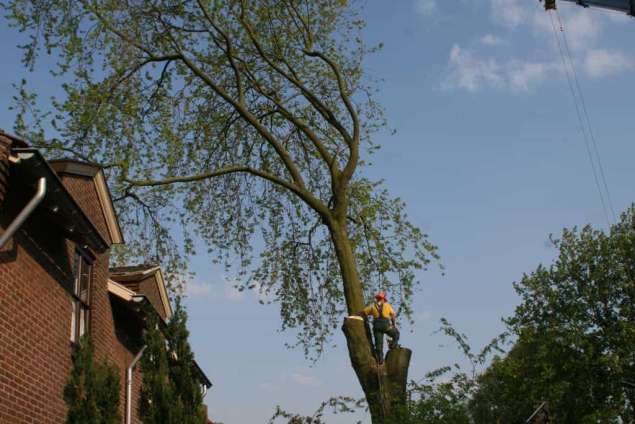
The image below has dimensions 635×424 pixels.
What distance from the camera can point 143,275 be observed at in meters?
19.8

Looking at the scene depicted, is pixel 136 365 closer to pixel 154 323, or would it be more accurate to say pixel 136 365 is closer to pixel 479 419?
pixel 154 323

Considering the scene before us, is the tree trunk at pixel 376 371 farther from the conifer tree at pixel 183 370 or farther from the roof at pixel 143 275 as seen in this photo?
the roof at pixel 143 275

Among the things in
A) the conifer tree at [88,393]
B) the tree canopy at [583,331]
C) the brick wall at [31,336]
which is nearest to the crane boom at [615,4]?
the brick wall at [31,336]

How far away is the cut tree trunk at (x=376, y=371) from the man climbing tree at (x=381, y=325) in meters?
0.14

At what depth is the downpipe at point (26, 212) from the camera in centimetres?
965

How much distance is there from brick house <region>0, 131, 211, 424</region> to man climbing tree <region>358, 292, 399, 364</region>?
14.7 feet

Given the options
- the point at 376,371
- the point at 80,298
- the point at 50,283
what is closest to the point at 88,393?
the point at 50,283

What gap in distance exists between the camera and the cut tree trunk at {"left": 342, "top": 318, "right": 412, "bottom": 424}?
12.9 meters

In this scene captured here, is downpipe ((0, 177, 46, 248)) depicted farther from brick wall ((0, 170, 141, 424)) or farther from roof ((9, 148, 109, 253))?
brick wall ((0, 170, 141, 424))

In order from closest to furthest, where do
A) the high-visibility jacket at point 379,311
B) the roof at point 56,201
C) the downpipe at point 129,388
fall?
the roof at point 56,201 → the high-visibility jacket at point 379,311 → the downpipe at point 129,388

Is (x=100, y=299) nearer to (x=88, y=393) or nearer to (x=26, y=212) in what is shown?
(x=88, y=393)

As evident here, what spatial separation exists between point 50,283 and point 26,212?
2550 millimetres

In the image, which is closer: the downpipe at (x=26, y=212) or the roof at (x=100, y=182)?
the downpipe at (x=26, y=212)

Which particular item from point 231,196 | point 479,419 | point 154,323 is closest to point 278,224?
point 231,196
